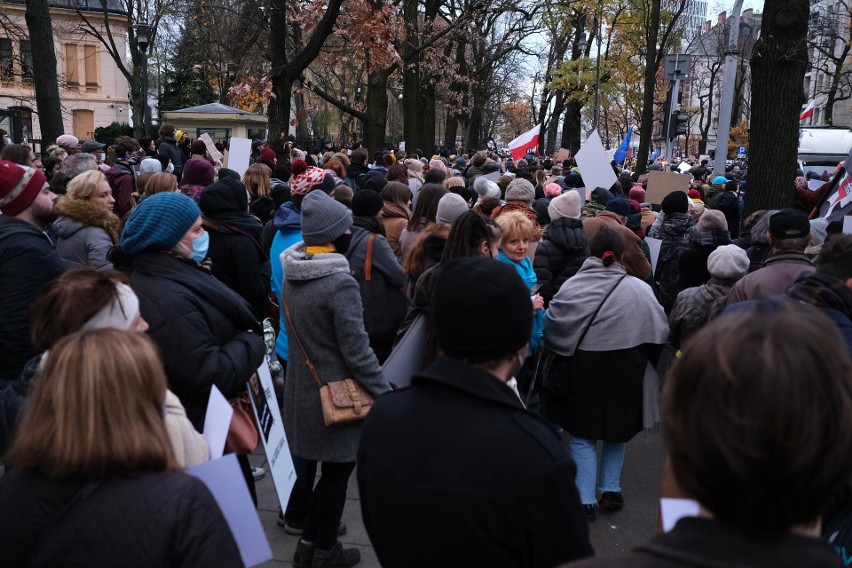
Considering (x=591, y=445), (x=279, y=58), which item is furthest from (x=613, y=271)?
(x=279, y=58)

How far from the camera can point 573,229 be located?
638 cm

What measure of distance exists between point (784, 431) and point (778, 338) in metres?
0.15

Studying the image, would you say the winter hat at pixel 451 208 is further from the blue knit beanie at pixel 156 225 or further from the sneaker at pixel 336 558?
the blue knit beanie at pixel 156 225

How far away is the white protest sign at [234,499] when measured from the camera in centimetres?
226

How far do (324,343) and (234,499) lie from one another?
6.08 ft

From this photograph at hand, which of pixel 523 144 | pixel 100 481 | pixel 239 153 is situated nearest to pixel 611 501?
pixel 100 481

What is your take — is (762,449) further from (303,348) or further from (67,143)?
(67,143)

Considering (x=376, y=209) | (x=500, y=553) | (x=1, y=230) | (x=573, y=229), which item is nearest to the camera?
(x=500, y=553)

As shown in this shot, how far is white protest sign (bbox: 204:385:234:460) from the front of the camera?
2.72 metres

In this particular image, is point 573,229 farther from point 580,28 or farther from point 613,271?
point 580,28

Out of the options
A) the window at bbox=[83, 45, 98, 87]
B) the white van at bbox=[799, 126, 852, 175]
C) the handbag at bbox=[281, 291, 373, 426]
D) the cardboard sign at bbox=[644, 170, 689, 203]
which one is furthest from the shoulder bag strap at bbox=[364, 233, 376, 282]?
the window at bbox=[83, 45, 98, 87]

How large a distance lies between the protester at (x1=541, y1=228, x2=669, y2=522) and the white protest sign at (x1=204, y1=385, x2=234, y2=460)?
2.75 metres

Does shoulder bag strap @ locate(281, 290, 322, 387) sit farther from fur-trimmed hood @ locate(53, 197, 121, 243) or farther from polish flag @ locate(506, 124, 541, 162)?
polish flag @ locate(506, 124, 541, 162)

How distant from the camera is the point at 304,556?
4.45 metres
